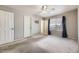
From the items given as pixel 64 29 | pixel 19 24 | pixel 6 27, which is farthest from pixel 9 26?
Result: pixel 64 29

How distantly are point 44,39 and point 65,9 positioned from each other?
91 cm

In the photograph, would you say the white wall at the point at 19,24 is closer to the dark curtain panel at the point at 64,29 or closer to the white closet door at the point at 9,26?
the white closet door at the point at 9,26

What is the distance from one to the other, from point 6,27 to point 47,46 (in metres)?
1.09

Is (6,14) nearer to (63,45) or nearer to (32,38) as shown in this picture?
(32,38)

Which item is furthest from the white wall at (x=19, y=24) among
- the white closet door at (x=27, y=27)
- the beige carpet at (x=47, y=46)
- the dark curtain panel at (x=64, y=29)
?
the dark curtain panel at (x=64, y=29)

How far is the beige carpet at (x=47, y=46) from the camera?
189cm

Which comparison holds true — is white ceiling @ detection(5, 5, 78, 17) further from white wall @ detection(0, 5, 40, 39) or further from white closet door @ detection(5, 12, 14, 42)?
white closet door @ detection(5, 12, 14, 42)

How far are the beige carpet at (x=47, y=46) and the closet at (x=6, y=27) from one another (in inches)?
9.7

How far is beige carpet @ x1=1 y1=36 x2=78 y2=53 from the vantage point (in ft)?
6.19

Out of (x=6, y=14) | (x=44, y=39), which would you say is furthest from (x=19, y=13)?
(x=44, y=39)

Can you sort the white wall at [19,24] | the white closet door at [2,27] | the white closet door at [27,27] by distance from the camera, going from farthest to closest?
the white closet door at [27,27], the white wall at [19,24], the white closet door at [2,27]

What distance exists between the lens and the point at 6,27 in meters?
1.89
